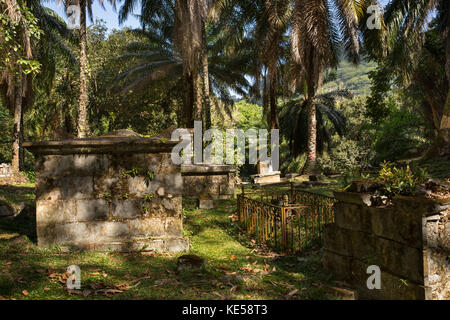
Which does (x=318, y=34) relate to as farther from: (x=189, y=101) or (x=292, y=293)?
(x=292, y=293)

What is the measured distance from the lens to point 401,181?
4293 mm

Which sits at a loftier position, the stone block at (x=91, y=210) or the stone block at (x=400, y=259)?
the stone block at (x=91, y=210)

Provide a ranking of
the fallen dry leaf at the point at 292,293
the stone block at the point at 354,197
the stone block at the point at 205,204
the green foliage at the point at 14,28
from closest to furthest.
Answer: the fallen dry leaf at the point at 292,293 < the stone block at the point at 354,197 < the green foliage at the point at 14,28 < the stone block at the point at 205,204

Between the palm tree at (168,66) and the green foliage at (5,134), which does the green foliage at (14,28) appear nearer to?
the palm tree at (168,66)

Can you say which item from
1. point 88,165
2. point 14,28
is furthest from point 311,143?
point 14,28

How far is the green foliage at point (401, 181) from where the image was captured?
4203mm

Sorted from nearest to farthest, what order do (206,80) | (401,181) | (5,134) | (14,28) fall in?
(401,181)
(14,28)
(206,80)
(5,134)

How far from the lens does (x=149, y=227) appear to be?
5.78 m

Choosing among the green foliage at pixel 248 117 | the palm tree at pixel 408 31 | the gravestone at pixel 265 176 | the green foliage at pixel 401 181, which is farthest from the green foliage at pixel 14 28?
the green foliage at pixel 248 117

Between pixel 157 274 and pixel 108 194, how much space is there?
1704mm

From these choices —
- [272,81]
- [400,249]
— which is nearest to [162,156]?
[400,249]

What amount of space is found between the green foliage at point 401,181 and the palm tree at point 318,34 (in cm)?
1085

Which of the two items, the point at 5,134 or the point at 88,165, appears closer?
the point at 88,165
